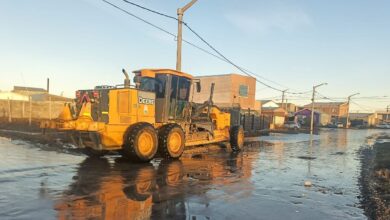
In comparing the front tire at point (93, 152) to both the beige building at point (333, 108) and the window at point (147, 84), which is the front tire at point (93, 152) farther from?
the beige building at point (333, 108)

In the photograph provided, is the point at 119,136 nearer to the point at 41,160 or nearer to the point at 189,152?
the point at 41,160

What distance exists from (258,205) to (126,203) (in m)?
2.60

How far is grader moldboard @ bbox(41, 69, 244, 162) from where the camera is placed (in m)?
12.6

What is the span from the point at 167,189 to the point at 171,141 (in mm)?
5657

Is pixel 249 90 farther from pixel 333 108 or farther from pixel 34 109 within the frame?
pixel 333 108

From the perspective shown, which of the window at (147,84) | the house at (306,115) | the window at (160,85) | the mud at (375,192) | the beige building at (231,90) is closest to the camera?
the mud at (375,192)

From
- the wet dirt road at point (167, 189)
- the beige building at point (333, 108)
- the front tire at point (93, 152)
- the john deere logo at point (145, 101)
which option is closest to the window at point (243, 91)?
the wet dirt road at point (167, 189)

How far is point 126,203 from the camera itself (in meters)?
7.24

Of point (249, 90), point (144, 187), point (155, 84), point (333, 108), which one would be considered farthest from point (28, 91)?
point (333, 108)

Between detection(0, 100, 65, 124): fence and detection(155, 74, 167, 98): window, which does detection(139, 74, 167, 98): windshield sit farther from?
detection(0, 100, 65, 124): fence

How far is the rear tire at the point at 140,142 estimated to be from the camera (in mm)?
12523

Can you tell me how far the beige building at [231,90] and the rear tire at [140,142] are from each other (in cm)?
5402

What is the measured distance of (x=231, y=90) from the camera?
227ft

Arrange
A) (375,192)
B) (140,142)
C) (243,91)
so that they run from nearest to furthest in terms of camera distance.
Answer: (375,192) → (140,142) → (243,91)
